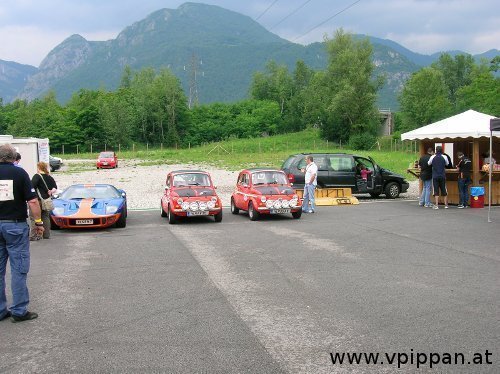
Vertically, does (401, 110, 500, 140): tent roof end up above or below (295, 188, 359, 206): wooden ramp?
above

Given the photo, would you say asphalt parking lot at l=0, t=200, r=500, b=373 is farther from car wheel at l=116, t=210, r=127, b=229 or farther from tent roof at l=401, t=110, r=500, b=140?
tent roof at l=401, t=110, r=500, b=140

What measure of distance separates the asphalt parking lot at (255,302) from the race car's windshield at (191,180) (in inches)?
159

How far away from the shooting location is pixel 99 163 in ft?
158

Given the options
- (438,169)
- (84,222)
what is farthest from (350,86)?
(84,222)

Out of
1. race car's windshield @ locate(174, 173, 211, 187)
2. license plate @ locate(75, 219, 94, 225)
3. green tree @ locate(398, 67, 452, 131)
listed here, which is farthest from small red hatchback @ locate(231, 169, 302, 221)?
green tree @ locate(398, 67, 452, 131)

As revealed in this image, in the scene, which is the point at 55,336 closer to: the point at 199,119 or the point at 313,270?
the point at 313,270

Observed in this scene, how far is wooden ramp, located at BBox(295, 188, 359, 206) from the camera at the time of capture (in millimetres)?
21219

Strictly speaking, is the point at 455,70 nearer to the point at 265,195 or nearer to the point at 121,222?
the point at 265,195

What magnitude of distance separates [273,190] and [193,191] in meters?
2.41

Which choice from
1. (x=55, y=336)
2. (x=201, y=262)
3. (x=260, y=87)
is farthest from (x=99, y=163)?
(x=260, y=87)

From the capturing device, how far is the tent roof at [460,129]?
1889cm

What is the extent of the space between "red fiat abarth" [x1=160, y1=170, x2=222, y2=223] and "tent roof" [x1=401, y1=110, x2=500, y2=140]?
869 cm

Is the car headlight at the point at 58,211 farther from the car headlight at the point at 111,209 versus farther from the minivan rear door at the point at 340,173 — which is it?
the minivan rear door at the point at 340,173

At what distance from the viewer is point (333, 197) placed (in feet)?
71.0
